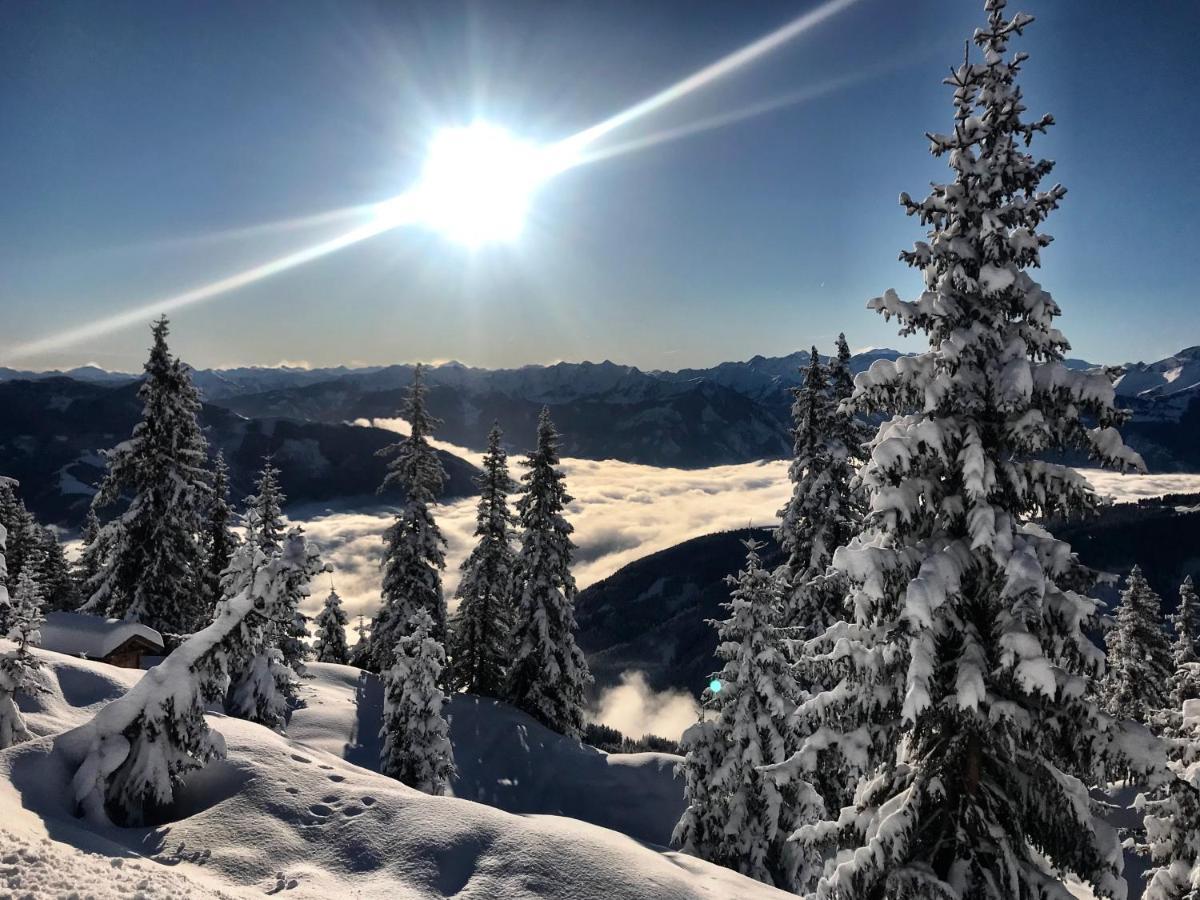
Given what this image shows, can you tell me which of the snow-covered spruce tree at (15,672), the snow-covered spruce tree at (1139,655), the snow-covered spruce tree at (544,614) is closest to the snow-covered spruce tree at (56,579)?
the snow-covered spruce tree at (544,614)

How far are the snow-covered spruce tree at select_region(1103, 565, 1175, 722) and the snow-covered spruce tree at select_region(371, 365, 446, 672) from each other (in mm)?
38782

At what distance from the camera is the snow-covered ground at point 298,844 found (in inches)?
302

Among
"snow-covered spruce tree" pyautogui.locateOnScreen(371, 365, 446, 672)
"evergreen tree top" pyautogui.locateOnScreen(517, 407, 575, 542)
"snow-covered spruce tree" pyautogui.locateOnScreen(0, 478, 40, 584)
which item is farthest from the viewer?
"snow-covered spruce tree" pyautogui.locateOnScreen(0, 478, 40, 584)

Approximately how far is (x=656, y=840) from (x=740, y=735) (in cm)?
1307

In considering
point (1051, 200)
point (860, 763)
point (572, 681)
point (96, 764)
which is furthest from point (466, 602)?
point (1051, 200)

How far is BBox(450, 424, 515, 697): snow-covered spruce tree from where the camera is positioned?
3566 cm

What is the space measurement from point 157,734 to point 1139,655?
161 feet

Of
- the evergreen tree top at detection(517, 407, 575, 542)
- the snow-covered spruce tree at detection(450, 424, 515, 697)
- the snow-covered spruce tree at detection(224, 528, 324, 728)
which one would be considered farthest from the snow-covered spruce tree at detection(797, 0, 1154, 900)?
the snow-covered spruce tree at detection(450, 424, 515, 697)

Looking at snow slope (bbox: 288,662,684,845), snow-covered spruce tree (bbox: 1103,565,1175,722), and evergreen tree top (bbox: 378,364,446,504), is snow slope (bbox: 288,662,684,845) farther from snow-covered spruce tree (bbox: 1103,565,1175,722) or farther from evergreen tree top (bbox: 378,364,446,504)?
snow-covered spruce tree (bbox: 1103,565,1175,722)

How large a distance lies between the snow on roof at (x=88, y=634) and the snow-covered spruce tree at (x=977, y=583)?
27.0m

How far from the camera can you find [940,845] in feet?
26.0

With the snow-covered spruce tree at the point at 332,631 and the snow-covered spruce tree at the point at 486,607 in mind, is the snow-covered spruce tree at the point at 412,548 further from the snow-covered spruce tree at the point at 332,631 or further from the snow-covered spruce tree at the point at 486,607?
the snow-covered spruce tree at the point at 332,631

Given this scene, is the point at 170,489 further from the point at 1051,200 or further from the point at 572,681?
the point at 1051,200

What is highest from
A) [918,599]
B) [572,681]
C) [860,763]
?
[918,599]
